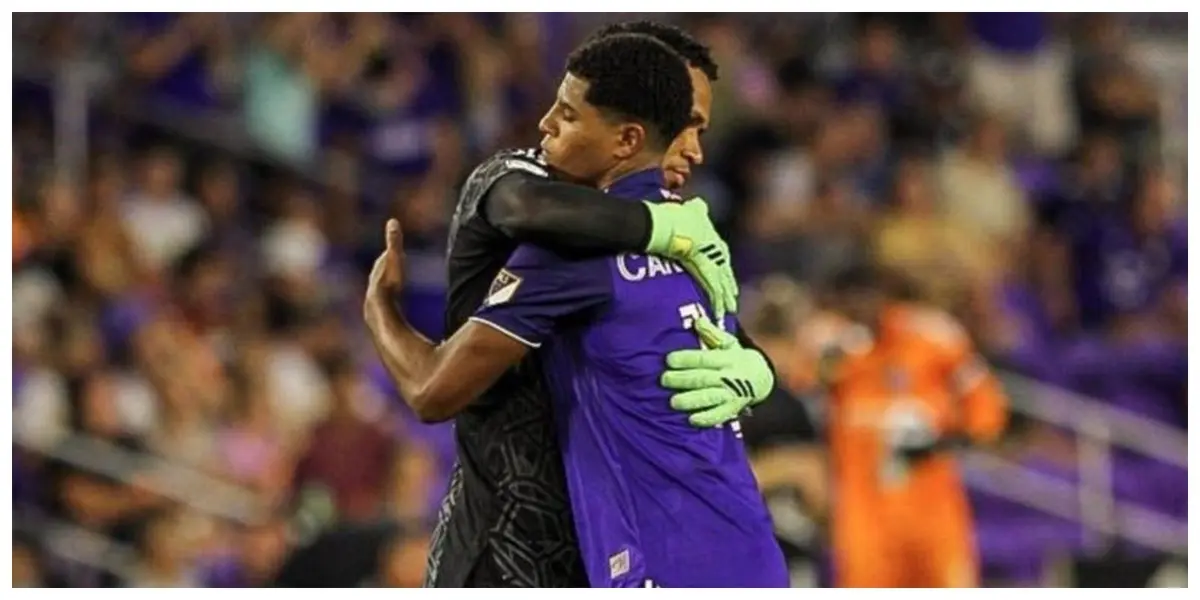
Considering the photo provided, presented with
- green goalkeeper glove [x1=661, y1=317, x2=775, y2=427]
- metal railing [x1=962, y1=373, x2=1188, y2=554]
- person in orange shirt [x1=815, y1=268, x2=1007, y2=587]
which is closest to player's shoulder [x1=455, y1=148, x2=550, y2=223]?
green goalkeeper glove [x1=661, y1=317, x2=775, y2=427]

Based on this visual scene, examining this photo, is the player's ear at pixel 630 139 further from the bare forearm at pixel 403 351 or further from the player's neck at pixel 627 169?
the bare forearm at pixel 403 351

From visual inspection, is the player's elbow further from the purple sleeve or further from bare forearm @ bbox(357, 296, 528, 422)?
the purple sleeve

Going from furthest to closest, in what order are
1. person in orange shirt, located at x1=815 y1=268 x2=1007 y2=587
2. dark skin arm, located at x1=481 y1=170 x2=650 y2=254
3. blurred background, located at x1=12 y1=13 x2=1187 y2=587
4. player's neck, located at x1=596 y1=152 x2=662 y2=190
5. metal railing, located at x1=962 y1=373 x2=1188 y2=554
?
metal railing, located at x1=962 y1=373 x2=1188 y2=554
blurred background, located at x1=12 y1=13 x2=1187 y2=587
person in orange shirt, located at x1=815 y1=268 x2=1007 y2=587
player's neck, located at x1=596 y1=152 x2=662 y2=190
dark skin arm, located at x1=481 y1=170 x2=650 y2=254

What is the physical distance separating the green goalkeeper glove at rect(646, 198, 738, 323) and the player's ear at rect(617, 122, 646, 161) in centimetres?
9

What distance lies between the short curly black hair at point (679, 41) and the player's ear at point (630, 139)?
173 mm

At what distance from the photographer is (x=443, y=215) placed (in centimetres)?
980

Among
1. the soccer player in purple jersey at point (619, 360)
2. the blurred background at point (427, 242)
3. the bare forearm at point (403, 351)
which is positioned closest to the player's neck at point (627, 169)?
the soccer player in purple jersey at point (619, 360)

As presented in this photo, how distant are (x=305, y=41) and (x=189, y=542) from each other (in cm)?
279

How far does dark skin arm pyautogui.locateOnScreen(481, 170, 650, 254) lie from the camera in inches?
131

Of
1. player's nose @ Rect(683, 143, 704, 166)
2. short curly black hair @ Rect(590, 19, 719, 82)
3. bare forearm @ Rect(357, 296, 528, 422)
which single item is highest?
short curly black hair @ Rect(590, 19, 719, 82)

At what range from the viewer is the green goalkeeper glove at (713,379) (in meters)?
3.40

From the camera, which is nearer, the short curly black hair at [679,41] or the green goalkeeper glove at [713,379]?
the green goalkeeper glove at [713,379]

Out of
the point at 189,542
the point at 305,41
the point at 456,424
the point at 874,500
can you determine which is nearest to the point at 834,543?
the point at 874,500

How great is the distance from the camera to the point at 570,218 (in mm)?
3332
